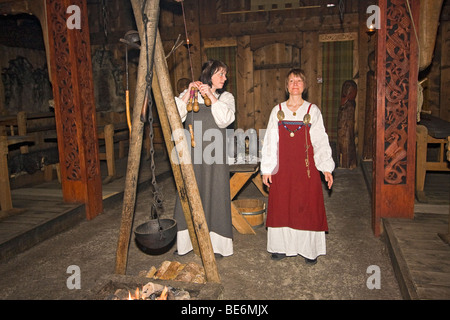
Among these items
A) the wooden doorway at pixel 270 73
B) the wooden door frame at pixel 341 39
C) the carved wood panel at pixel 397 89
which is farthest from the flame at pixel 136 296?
the wooden door frame at pixel 341 39

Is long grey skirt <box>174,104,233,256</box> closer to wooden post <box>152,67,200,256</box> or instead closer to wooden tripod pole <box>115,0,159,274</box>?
wooden post <box>152,67,200,256</box>

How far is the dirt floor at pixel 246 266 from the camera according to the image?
3488 mm

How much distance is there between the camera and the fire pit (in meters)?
2.90

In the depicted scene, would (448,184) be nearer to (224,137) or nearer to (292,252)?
(292,252)

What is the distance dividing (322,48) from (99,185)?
654 cm

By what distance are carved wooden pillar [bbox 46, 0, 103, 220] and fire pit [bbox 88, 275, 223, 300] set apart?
2.88 meters

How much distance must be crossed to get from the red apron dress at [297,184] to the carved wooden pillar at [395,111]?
1.08 metres

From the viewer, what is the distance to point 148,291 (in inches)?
116

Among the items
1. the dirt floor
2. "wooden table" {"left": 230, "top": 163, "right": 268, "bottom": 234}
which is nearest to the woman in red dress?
the dirt floor

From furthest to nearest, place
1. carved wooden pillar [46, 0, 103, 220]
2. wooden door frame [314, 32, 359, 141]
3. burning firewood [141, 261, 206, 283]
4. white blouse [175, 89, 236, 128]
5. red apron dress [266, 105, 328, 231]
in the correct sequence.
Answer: wooden door frame [314, 32, 359, 141] → carved wooden pillar [46, 0, 103, 220] → red apron dress [266, 105, 328, 231] → white blouse [175, 89, 236, 128] → burning firewood [141, 261, 206, 283]

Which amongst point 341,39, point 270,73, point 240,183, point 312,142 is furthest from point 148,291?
point 341,39

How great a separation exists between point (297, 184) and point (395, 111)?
155 centimetres

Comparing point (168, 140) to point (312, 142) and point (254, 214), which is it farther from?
point (254, 214)

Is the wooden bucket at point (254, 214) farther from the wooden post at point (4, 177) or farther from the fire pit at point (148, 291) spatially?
the wooden post at point (4, 177)
